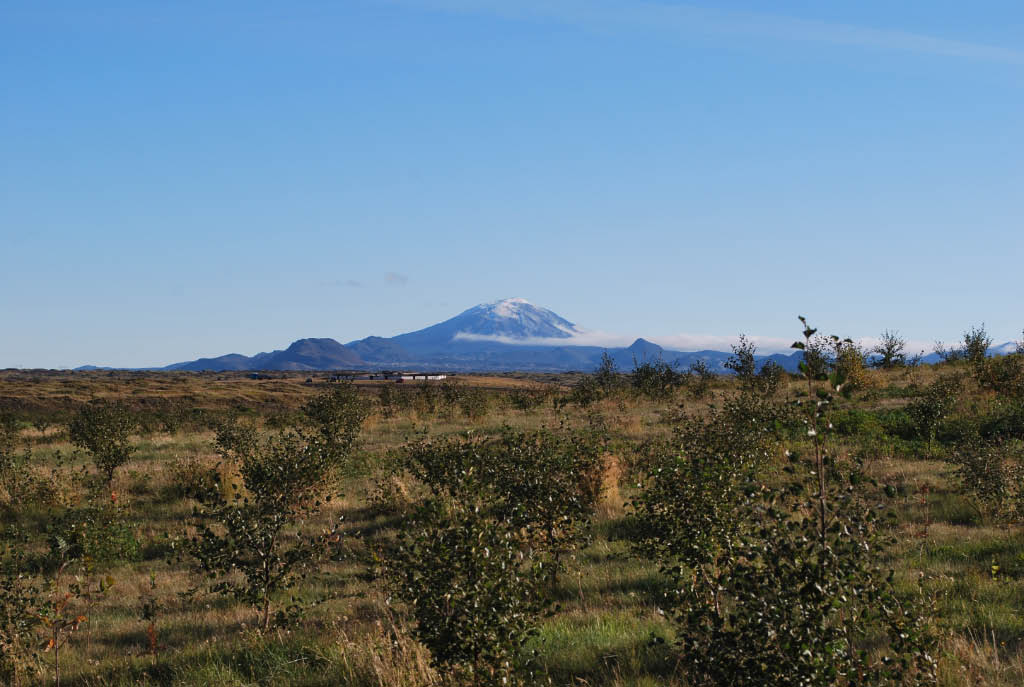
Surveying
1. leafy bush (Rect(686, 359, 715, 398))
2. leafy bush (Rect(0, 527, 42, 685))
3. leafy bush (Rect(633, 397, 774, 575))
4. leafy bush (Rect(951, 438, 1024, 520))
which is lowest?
leafy bush (Rect(0, 527, 42, 685))

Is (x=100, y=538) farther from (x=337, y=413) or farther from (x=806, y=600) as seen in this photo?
(x=806, y=600)

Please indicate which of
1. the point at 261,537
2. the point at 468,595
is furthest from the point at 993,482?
the point at 261,537

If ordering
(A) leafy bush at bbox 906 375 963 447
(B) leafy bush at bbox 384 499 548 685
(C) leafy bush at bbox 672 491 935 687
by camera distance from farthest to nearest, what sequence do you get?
(A) leafy bush at bbox 906 375 963 447, (B) leafy bush at bbox 384 499 548 685, (C) leafy bush at bbox 672 491 935 687

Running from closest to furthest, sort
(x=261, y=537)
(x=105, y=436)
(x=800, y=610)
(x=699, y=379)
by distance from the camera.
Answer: (x=800, y=610) < (x=261, y=537) < (x=105, y=436) < (x=699, y=379)

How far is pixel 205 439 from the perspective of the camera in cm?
2956

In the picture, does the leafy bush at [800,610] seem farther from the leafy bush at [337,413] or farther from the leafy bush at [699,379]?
the leafy bush at [699,379]

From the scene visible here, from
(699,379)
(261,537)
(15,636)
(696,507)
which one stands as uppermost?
(699,379)

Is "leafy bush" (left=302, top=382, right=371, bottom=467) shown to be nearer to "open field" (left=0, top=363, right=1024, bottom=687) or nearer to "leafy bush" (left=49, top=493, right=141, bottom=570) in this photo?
"open field" (left=0, top=363, right=1024, bottom=687)

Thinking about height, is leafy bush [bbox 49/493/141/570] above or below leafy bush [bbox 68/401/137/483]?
below

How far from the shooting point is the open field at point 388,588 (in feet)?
26.3

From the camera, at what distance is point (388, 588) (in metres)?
7.44

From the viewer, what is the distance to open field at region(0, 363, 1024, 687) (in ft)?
26.3

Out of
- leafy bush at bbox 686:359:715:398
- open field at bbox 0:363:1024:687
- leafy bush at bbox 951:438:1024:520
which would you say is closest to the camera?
open field at bbox 0:363:1024:687

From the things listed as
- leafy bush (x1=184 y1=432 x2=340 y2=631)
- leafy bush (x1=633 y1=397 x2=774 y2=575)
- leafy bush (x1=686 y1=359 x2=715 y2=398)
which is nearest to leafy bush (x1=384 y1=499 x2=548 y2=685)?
leafy bush (x1=633 y1=397 x2=774 y2=575)
